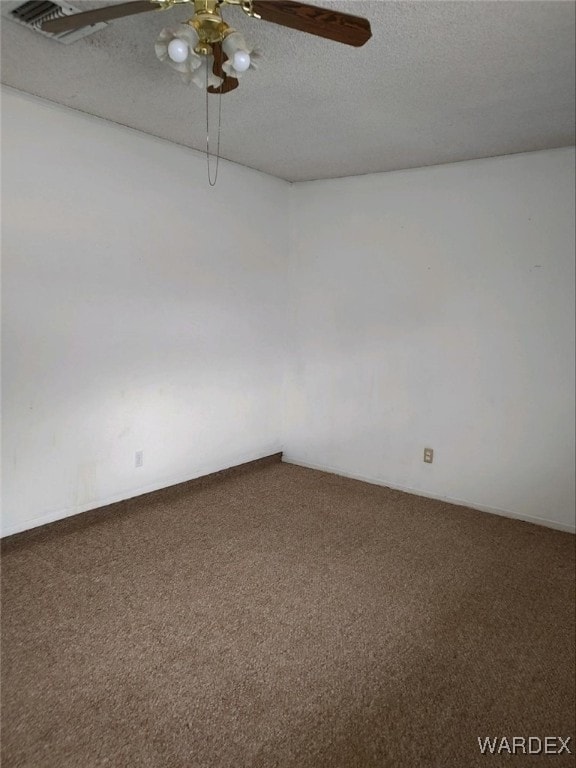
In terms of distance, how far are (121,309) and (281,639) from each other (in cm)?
218

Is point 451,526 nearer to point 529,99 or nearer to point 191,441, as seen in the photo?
point 191,441

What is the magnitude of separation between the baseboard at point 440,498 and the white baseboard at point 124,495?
1.09 feet

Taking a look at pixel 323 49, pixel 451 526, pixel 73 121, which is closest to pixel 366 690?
pixel 451 526

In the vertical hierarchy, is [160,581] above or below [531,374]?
below

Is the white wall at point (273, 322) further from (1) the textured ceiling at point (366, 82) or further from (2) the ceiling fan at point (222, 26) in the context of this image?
(2) the ceiling fan at point (222, 26)

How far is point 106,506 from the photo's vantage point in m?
3.50

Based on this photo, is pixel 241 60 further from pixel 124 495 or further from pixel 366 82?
pixel 124 495

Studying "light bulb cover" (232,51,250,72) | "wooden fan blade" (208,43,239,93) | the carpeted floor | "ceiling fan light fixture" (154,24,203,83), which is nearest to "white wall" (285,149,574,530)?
the carpeted floor

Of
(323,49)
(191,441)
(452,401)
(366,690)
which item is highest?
(323,49)

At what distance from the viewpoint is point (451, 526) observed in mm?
3559

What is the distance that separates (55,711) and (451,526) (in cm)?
250

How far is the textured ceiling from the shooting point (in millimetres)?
2000

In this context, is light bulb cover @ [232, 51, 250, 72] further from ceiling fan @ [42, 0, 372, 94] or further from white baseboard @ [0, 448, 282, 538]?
white baseboard @ [0, 448, 282, 538]

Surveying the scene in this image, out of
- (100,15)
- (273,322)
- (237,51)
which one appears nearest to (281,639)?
(237,51)
